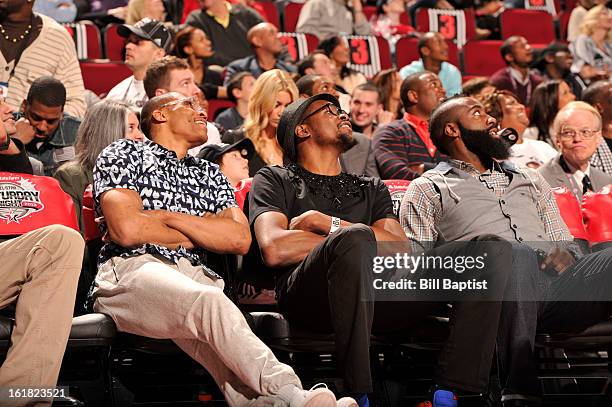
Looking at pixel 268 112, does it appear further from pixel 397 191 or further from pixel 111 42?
pixel 111 42

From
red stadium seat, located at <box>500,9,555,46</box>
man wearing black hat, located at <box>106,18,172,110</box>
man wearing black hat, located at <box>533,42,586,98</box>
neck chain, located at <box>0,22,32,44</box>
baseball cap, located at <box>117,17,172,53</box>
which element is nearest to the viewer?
neck chain, located at <box>0,22,32,44</box>

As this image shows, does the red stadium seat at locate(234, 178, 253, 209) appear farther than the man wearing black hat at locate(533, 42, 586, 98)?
No

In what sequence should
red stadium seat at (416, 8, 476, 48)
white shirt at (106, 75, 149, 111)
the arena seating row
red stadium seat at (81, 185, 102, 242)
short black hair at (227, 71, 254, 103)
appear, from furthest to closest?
red stadium seat at (416, 8, 476, 48), short black hair at (227, 71, 254, 103), white shirt at (106, 75, 149, 111), red stadium seat at (81, 185, 102, 242), the arena seating row

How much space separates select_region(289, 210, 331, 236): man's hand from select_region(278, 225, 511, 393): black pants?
0.18m

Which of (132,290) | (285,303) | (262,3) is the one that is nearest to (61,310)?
(132,290)

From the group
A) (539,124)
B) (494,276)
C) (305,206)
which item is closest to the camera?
(494,276)

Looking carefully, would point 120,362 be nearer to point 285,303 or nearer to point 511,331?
point 285,303

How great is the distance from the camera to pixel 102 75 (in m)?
6.82

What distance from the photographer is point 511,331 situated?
3.48 metres

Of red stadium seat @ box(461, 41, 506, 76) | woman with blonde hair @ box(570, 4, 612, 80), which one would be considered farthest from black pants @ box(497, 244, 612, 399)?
red stadium seat @ box(461, 41, 506, 76)

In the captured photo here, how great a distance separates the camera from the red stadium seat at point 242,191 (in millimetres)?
4109

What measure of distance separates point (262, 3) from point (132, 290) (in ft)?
18.7

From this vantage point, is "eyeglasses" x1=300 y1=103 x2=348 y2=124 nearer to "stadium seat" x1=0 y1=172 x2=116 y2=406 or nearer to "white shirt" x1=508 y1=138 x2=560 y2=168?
"stadium seat" x1=0 y1=172 x2=116 y2=406

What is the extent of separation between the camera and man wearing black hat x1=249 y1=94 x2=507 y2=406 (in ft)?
10.8
